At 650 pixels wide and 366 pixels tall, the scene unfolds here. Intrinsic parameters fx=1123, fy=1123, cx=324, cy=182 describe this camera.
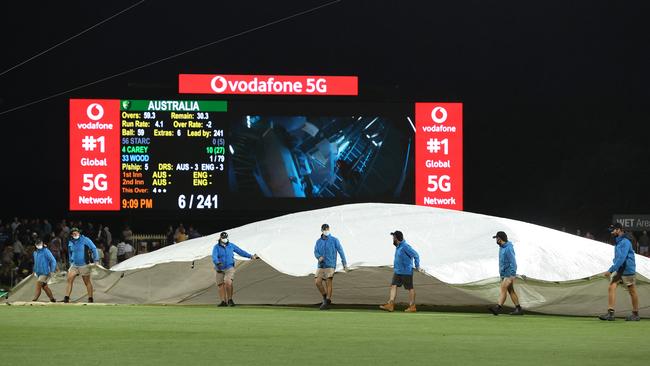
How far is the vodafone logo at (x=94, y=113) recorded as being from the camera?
3184 cm

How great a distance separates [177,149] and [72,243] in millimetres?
9181

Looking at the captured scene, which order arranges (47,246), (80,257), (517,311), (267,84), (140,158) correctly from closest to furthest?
(517,311) → (80,257) → (140,158) → (47,246) → (267,84)

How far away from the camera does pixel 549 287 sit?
20.7 metres

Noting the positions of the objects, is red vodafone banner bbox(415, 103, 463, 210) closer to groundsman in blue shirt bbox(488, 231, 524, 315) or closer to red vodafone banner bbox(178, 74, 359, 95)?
red vodafone banner bbox(178, 74, 359, 95)

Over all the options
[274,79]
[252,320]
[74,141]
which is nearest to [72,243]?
[252,320]

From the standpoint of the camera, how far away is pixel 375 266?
72.1ft

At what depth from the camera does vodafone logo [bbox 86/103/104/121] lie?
3184cm

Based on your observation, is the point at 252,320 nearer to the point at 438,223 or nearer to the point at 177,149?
the point at 438,223

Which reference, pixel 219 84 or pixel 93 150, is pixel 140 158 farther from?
pixel 219 84

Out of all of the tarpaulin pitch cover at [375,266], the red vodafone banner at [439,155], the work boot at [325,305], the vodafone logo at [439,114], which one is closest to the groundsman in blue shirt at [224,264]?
the tarpaulin pitch cover at [375,266]

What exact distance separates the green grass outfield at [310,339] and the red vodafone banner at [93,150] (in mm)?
12557

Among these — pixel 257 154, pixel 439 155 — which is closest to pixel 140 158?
pixel 257 154

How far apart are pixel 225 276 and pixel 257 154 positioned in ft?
35.0

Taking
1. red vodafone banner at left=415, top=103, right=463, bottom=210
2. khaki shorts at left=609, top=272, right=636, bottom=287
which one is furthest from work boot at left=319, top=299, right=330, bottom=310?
red vodafone banner at left=415, top=103, right=463, bottom=210
